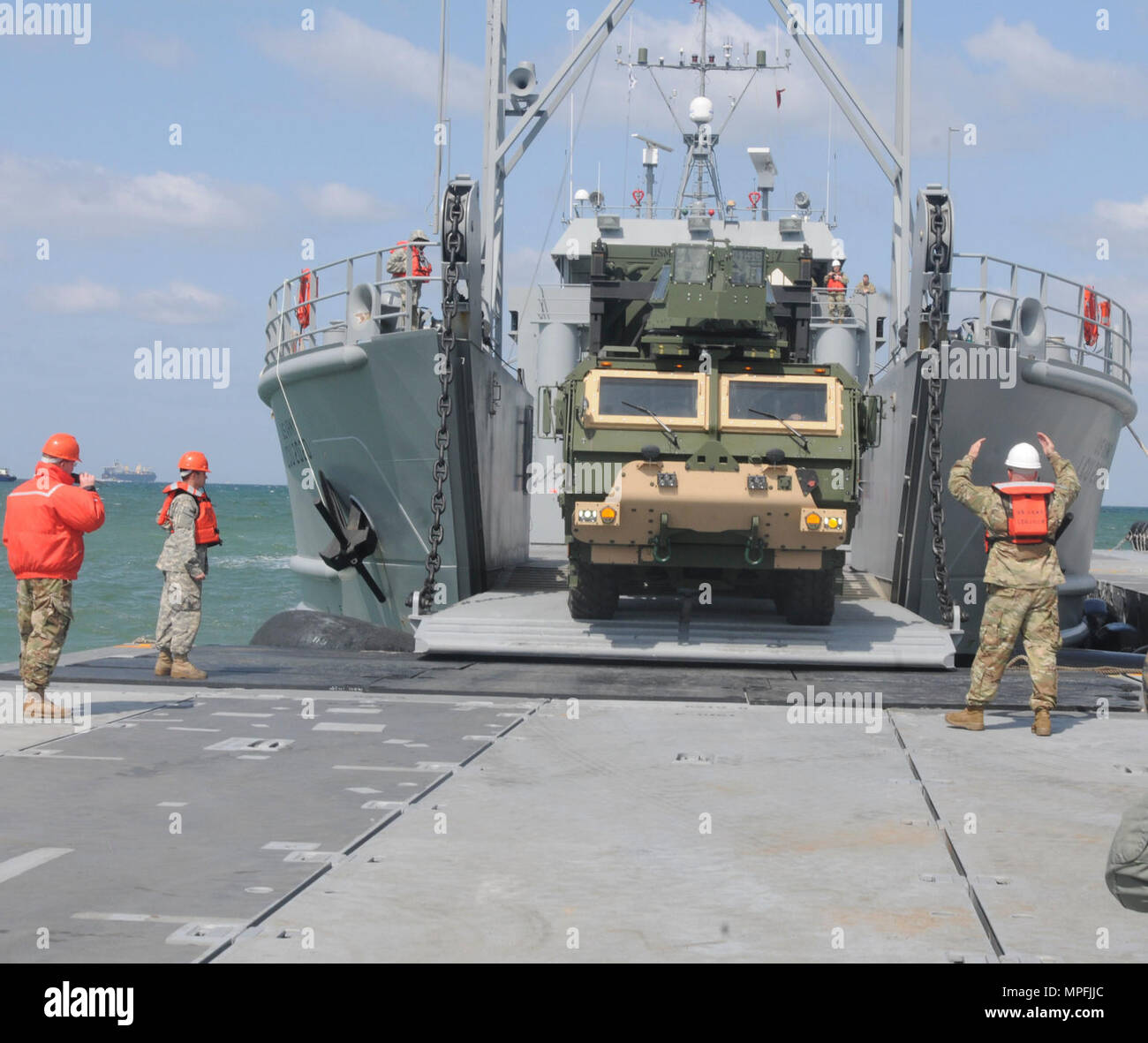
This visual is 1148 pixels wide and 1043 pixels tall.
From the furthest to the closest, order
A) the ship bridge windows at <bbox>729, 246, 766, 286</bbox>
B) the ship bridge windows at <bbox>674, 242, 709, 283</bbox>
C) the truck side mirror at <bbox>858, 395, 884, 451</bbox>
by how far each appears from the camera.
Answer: the ship bridge windows at <bbox>674, 242, 709, 283</bbox>, the ship bridge windows at <bbox>729, 246, 766, 286</bbox>, the truck side mirror at <bbox>858, 395, 884, 451</bbox>

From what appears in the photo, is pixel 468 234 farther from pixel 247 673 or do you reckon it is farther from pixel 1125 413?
pixel 1125 413

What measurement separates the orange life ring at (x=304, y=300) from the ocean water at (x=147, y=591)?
683 cm

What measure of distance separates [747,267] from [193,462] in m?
4.71

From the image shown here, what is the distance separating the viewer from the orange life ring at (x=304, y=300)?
14.0 meters

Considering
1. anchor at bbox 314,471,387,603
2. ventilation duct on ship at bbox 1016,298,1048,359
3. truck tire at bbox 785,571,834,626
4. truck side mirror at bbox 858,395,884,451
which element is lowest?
truck tire at bbox 785,571,834,626

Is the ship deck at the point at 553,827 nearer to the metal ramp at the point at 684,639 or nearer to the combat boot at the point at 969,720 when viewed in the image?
the combat boot at the point at 969,720

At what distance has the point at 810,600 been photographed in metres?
10.6

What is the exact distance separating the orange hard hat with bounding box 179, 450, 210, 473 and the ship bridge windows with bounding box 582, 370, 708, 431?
9.17 ft

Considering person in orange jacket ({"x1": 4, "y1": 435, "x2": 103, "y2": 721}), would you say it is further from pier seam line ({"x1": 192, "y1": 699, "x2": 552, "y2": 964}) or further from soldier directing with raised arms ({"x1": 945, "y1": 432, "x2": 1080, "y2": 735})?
soldier directing with raised arms ({"x1": 945, "y1": 432, "x2": 1080, "y2": 735})

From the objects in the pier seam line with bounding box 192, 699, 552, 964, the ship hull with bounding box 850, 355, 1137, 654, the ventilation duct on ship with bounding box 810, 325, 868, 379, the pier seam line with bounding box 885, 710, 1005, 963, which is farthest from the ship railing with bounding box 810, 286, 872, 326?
the pier seam line with bounding box 192, 699, 552, 964

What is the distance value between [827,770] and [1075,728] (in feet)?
6.64

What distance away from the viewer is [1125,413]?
14.7 metres

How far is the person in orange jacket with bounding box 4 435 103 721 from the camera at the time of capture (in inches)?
291
